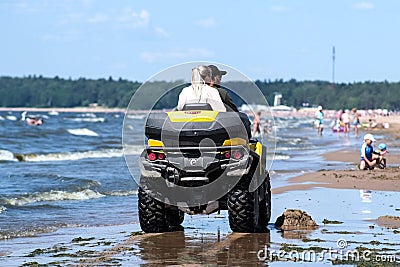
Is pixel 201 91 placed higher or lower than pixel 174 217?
higher

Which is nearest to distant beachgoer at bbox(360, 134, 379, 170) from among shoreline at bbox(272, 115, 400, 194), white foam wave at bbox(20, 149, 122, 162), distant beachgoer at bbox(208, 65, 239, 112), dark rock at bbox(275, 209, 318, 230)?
shoreline at bbox(272, 115, 400, 194)

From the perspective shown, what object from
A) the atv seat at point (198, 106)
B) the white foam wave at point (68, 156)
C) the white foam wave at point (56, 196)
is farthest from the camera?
the white foam wave at point (68, 156)

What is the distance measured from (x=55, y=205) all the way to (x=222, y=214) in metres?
3.54

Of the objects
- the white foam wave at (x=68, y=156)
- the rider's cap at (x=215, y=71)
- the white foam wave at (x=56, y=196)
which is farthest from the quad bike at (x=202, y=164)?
the white foam wave at (x=68, y=156)

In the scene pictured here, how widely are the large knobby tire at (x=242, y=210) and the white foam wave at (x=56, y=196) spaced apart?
588 cm

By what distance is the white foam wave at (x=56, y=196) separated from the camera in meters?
14.0

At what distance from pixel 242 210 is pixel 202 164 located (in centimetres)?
79

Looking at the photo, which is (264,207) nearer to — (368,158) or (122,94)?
(368,158)

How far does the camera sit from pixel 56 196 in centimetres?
1466

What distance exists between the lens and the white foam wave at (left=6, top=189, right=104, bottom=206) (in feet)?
45.9

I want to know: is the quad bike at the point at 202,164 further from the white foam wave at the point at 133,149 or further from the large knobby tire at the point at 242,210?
the white foam wave at the point at 133,149

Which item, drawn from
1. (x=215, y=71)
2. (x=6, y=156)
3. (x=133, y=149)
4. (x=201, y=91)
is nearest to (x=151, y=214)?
(x=133, y=149)

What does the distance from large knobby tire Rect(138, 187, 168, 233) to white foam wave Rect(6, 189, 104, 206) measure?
16.6ft

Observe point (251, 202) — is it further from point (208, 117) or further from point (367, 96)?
point (367, 96)
